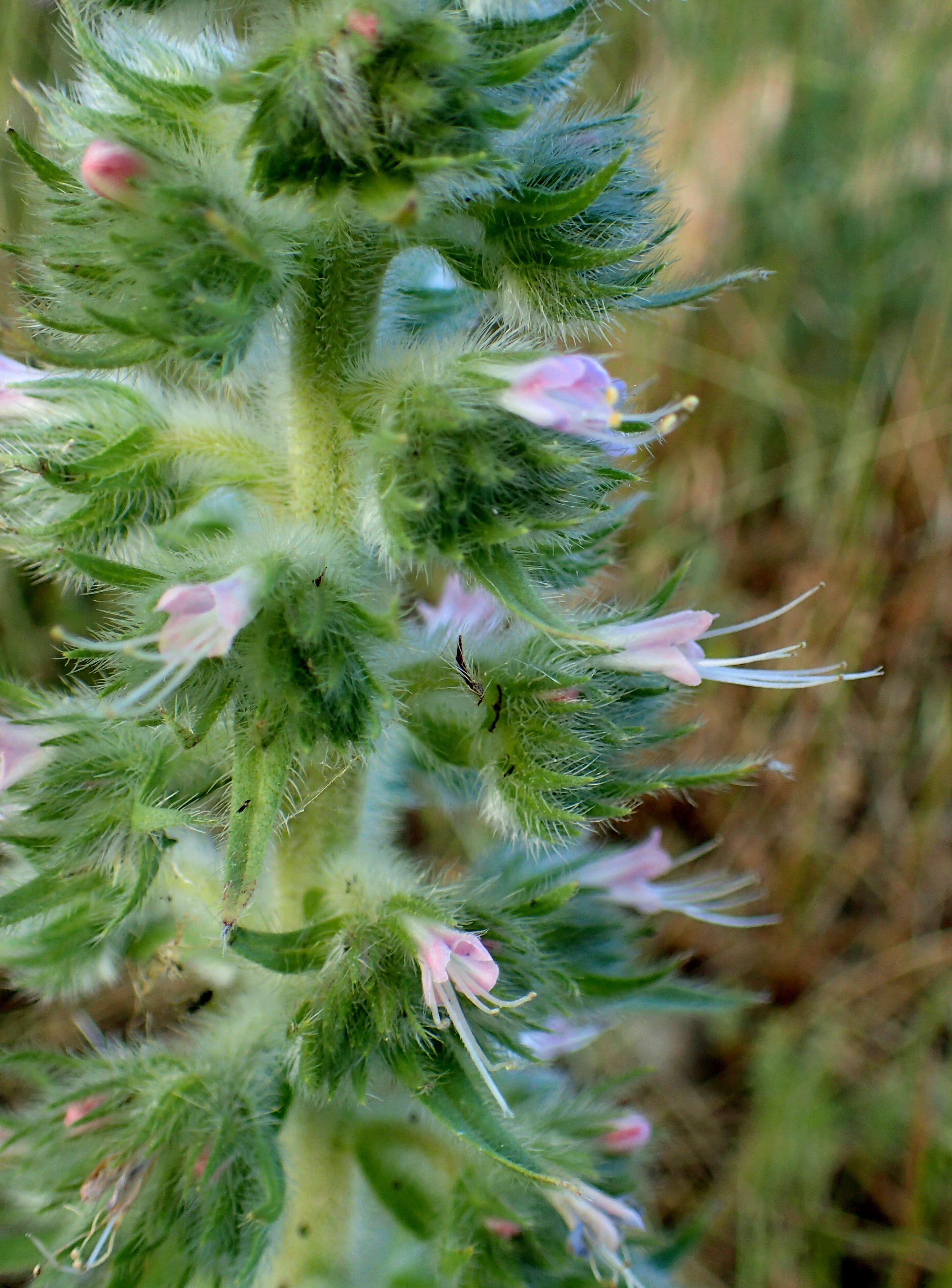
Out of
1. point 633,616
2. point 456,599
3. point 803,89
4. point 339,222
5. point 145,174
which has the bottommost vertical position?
point 803,89

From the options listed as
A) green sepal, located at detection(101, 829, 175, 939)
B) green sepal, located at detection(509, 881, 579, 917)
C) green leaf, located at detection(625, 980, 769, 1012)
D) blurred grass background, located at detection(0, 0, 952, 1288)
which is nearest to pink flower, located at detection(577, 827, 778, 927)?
green leaf, located at detection(625, 980, 769, 1012)

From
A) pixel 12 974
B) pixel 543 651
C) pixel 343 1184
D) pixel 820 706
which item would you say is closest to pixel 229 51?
pixel 543 651

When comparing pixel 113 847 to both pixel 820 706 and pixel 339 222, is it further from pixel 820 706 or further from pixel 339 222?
pixel 820 706

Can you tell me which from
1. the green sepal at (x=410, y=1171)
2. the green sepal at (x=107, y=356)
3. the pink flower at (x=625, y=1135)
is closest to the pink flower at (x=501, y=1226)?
the green sepal at (x=410, y=1171)

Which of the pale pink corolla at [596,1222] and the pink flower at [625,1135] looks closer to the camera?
the pale pink corolla at [596,1222]

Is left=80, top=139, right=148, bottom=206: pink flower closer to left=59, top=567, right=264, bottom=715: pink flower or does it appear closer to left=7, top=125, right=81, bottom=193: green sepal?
left=7, top=125, right=81, bottom=193: green sepal

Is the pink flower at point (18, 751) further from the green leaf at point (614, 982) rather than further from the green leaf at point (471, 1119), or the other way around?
the green leaf at point (614, 982)
